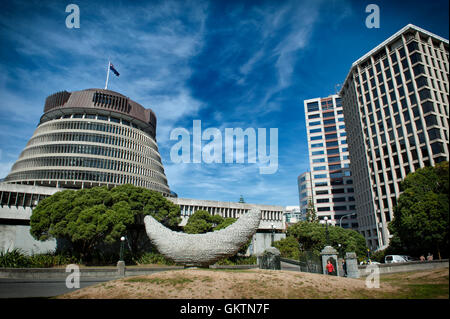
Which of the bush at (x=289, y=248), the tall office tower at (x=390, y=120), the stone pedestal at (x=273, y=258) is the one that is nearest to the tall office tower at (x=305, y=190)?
the tall office tower at (x=390, y=120)

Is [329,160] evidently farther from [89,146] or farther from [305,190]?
[89,146]

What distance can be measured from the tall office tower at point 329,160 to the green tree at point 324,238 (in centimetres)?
4436

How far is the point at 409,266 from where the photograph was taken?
18.0 m

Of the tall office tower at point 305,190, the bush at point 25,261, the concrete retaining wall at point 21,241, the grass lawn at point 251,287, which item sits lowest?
the bush at point 25,261

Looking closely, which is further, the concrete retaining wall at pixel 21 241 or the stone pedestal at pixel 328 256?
the concrete retaining wall at pixel 21 241

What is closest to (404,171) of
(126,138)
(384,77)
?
(384,77)

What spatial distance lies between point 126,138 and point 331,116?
72805mm

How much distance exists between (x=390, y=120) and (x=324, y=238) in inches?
1254

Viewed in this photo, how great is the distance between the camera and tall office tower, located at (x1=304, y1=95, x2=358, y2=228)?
9269 cm

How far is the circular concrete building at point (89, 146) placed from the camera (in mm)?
61188

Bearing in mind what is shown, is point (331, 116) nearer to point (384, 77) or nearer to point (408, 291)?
point (384, 77)

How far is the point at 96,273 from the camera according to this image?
80.6ft

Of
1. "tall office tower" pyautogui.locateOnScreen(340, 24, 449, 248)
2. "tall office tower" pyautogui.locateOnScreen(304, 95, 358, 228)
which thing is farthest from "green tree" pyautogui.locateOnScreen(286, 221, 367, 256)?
"tall office tower" pyautogui.locateOnScreen(304, 95, 358, 228)

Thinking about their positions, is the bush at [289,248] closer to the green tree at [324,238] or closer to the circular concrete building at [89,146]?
the green tree at [324,238]
